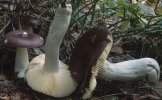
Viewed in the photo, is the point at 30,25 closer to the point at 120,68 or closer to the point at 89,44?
the point at 89,44

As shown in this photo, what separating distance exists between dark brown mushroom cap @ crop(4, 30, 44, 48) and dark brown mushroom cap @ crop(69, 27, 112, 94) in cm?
23

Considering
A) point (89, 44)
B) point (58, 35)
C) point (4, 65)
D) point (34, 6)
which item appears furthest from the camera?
point (34, 6)

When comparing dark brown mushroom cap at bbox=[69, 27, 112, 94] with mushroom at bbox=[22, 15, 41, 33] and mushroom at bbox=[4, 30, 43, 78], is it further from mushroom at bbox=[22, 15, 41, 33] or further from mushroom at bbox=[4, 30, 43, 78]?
mushroom at bbox=[22, 15, 41, 33]

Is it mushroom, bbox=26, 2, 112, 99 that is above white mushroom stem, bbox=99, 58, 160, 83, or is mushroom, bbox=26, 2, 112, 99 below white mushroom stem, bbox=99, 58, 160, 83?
above

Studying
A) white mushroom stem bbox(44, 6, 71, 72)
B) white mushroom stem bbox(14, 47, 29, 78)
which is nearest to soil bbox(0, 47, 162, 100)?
white mushroom stem bbox(14, 47, 29, 78)

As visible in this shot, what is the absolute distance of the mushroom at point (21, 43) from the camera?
1670 mm

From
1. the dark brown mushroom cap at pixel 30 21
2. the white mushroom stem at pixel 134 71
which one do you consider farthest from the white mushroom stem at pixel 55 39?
the dark brown mushroom cap at pixel 30 21

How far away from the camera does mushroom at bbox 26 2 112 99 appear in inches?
64.6

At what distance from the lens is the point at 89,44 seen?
1812 millimetres

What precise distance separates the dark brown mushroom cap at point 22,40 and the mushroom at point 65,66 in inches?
2.9

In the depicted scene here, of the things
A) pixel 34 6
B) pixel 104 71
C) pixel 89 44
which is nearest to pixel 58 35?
pixel 89 44

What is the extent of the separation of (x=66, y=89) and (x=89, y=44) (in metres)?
0.29

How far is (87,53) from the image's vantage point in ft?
5.90

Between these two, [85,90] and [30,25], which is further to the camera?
[30,25]
